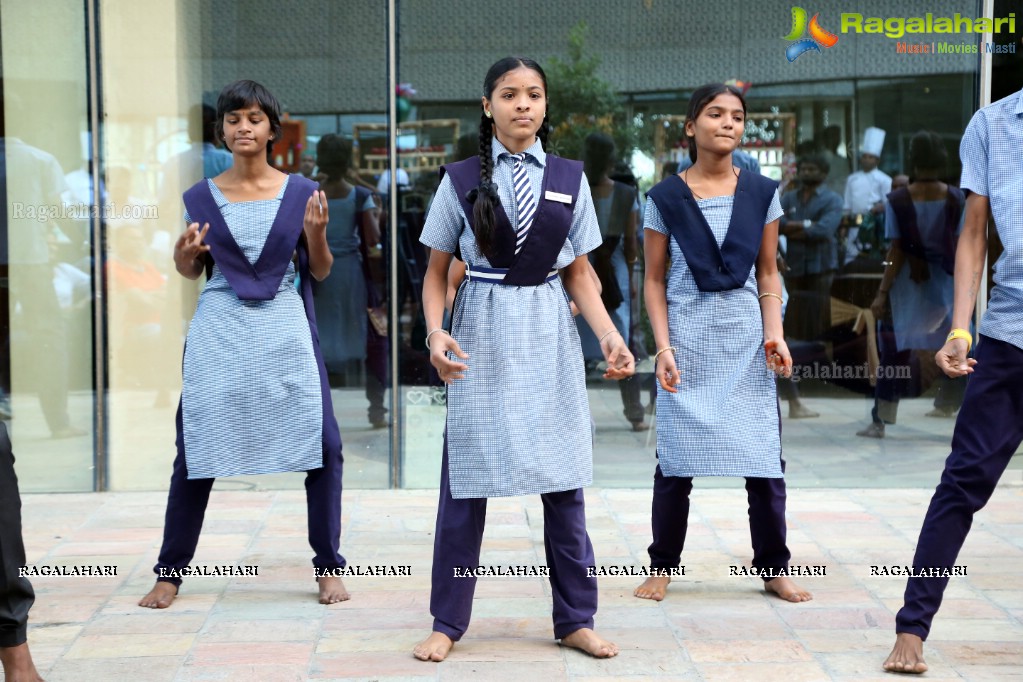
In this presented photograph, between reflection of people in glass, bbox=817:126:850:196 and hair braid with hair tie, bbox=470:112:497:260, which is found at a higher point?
reflection of people in glass, bbox=817:126:850:196

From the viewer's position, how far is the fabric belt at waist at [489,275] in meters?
3.98

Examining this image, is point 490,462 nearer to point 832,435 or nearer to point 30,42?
point 832,435

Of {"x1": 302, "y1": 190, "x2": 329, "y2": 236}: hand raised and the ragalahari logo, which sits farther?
the ragalahari logo

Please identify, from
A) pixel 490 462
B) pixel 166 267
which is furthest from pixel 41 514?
pixel 490 462

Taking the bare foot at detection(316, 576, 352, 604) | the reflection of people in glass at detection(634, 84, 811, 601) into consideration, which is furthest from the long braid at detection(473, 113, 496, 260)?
the bare foot at detection(316, 576, 352, 604)

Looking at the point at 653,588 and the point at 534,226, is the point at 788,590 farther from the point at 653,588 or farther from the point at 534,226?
the point at 534,226

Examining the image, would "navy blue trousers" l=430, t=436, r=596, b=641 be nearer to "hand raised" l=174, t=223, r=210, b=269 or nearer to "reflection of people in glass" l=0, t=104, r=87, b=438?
"hand raised" l=174, t=223, r=210, b=269

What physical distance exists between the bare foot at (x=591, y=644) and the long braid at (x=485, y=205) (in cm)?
120

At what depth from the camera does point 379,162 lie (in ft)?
21.7

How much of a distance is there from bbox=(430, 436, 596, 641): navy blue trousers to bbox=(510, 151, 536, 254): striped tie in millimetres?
718

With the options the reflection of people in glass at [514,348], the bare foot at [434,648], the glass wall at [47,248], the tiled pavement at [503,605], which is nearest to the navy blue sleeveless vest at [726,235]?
the reflection of people in glass at [514,348]

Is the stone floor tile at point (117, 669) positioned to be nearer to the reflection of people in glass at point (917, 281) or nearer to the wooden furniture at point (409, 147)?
the wooden furniture at point (409, 147)

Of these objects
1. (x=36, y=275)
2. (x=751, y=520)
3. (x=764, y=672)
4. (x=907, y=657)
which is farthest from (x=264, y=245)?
(x=36, y=275)

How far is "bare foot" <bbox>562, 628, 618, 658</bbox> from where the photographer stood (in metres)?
4.02
